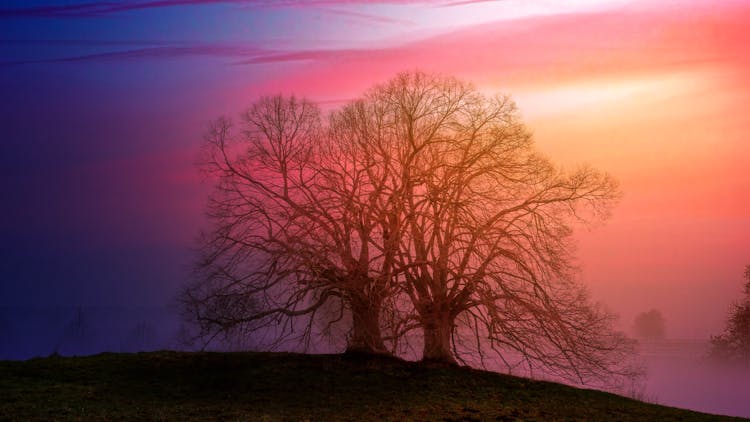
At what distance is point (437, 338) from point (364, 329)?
2444 mm

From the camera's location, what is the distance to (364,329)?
21.8m

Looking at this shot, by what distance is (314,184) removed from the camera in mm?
22078

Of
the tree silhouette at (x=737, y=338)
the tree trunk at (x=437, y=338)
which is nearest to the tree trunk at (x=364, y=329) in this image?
the tree trunk at (x=437, y=338)

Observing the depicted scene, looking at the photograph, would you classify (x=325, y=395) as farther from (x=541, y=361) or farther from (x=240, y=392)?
(x=541, y=361)

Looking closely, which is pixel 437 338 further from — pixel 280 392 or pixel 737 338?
pixel 737 338

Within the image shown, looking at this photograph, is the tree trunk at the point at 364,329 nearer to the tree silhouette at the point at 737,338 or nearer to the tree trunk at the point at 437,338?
the tree trunk at the point at 437,338

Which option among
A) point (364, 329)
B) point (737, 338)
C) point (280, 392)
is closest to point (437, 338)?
point (364, 329)

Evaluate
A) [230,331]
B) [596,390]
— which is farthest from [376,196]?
[596,390]

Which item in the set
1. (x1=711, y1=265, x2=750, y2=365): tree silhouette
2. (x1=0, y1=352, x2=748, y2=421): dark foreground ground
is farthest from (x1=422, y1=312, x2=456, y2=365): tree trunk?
(x1=711, y1=265, x2=750, y2=365): tree silhouette

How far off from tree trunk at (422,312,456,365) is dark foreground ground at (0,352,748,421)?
77 centimetres

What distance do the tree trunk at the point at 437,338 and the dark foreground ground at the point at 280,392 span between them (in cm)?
77

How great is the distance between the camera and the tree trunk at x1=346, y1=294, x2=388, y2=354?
21.4 metres

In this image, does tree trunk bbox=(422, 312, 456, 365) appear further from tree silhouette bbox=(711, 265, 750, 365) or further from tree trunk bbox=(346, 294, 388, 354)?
tree silhouette bbox=(711, 265, 750, 365)

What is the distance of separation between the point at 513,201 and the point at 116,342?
3405 inches
